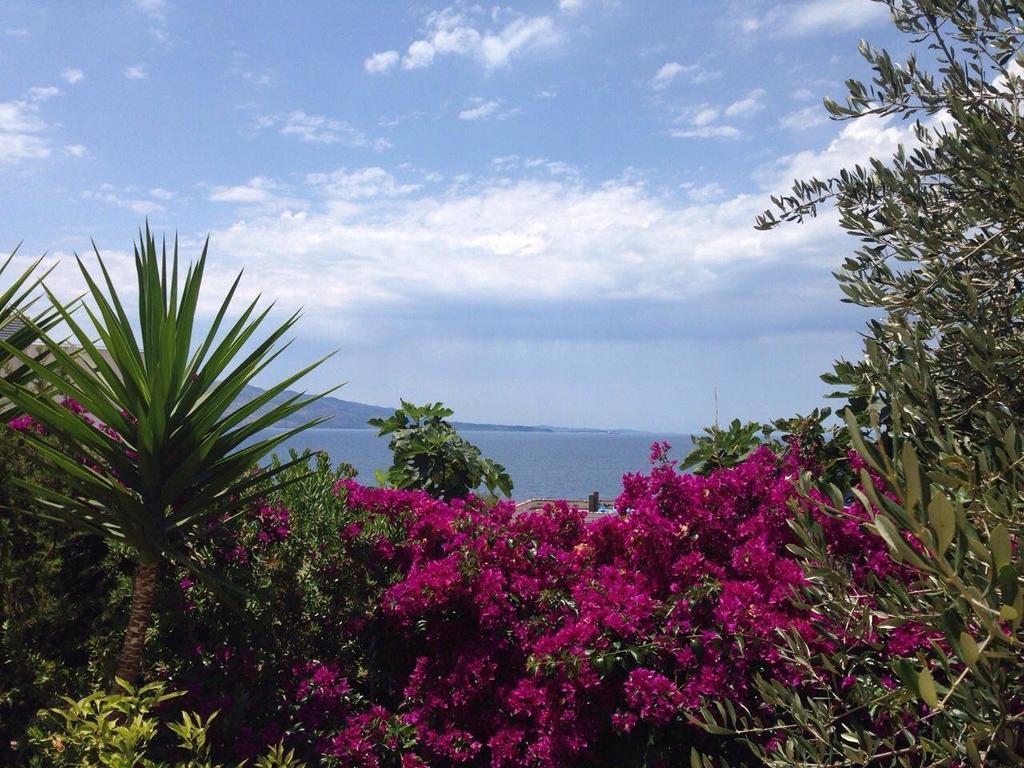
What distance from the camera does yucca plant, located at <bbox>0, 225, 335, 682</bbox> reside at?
3.57 metres

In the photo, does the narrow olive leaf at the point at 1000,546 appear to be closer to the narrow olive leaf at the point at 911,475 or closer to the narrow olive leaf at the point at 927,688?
the narrow olive leaf at the point at 911,475

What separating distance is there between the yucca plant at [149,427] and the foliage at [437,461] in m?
2.68

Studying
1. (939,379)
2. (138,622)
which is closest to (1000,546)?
(939,379)

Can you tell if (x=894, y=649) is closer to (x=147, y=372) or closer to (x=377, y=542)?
(x=377, y=542)

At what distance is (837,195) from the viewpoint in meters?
3.33

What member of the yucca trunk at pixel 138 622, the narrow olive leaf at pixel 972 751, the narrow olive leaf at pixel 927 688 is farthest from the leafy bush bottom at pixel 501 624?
the narrow olive leaf at pixel 927 688

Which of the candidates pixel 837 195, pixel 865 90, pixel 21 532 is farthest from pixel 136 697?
pixel 865 90

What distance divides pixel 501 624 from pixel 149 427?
199 cm

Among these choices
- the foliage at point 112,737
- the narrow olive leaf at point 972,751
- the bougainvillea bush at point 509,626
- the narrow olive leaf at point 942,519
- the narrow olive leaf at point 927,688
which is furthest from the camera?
the bougainvillea bush at point 509,626

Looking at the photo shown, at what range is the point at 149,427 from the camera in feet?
11.5

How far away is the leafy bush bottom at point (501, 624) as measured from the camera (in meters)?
3.62

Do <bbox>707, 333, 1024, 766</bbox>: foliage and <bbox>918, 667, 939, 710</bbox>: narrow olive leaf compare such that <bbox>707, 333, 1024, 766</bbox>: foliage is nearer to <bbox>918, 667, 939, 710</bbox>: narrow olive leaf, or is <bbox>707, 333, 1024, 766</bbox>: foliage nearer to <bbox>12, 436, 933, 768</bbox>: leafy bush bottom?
<bbox>918, 667, 939, 710</bbox>: narrow olive leaf

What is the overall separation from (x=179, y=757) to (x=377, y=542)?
1.40m

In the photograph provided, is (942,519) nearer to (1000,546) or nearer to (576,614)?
(1000,546)
